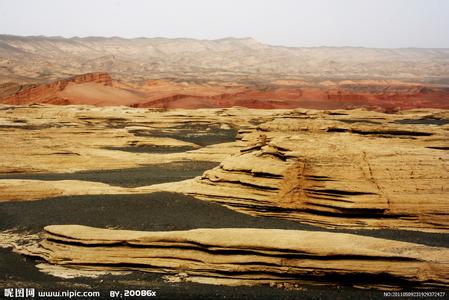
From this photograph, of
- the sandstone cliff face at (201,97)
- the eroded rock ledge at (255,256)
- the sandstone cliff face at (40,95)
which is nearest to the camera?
the eroded rock ledge at (255,256)

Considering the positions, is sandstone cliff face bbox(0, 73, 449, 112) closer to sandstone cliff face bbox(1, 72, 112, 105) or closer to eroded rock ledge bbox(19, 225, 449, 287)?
sandstone cliff face bbox(1, 72, 112, 105)

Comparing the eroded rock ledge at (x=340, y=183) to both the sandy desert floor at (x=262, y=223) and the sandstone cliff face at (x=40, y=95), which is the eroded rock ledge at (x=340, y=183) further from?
the sandstone cliff face at (x=40, y=95)

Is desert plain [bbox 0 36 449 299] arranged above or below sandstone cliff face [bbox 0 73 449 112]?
below

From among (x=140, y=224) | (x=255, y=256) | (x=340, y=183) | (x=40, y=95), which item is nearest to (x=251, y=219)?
(x=340, y=183)

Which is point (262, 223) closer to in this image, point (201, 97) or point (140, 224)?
point (140, 224)

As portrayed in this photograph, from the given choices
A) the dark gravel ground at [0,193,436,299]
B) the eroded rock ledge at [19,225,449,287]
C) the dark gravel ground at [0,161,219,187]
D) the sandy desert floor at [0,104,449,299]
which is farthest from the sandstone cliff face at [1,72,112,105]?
the eroded rock ledge at [19,225,449,287]

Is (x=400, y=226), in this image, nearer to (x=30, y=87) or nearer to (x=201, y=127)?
(x=201, y=127)

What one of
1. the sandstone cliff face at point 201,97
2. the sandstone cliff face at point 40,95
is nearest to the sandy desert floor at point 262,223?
the sandstone cliff face at point 40,95

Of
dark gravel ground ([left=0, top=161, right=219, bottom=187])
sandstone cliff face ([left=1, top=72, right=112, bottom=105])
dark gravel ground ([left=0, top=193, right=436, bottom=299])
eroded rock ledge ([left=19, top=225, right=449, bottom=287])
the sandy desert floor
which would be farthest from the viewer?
sandstone cliff face ([left=1, top=72, right=112, bottom=105])
